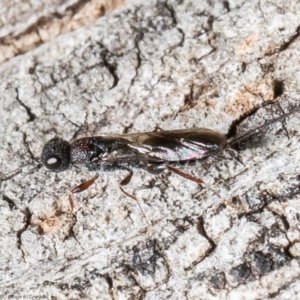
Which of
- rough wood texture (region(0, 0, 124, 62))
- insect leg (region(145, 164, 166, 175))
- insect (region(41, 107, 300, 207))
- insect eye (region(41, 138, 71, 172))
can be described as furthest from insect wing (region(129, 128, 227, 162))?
rough wood texture (region(0, 0, 124, 62))

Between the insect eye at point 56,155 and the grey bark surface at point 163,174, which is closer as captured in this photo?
the grey bark surface at point 163,174

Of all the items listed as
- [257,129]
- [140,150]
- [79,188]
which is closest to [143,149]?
[140,150]

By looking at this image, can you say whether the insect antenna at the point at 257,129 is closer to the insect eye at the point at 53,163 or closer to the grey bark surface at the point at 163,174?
the grey bark surface at the point at 163,174

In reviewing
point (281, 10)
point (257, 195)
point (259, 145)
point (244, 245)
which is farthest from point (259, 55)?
point (244, 245)

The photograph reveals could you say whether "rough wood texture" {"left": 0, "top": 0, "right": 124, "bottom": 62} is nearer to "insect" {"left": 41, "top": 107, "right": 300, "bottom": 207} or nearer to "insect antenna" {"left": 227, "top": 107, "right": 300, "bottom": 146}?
"insect" {"left": 41, "top": 107, "right": 300, "bottom": 207}

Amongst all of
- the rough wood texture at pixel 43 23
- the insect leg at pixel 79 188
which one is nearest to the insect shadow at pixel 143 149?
the insect leg at pixel 79 188

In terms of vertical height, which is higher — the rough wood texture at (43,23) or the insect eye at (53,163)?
the rough wood texture at (43,23)

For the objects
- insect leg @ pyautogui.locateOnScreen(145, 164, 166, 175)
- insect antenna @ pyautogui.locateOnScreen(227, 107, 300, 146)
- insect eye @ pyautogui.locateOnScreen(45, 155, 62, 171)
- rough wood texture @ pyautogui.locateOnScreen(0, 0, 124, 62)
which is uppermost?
rough wood texture @ pyautogui.locateOnScreen(0, 0, 124, 62)

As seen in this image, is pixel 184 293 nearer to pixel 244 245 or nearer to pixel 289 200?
pixel 244 245
